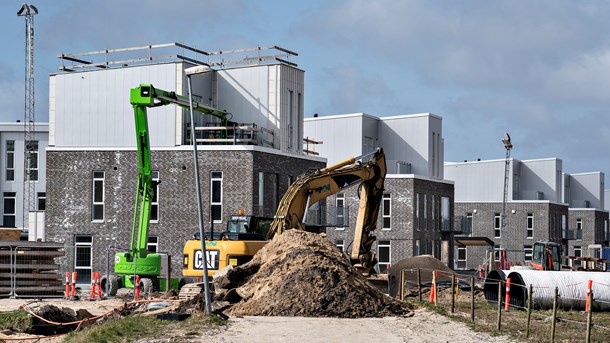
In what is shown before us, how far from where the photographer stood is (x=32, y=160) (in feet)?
201

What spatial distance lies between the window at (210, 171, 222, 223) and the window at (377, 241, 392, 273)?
1731cm

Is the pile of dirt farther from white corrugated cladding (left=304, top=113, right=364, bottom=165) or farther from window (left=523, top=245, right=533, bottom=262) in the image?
window (left=523, top=245, right=533, bottom=262)

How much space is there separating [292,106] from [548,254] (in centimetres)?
1471

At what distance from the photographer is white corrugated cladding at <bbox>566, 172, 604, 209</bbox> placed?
10281cm

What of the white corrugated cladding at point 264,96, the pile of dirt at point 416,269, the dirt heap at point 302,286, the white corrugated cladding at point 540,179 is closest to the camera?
the dirt heap at point 302,286

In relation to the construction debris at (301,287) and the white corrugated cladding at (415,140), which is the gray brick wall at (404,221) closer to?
the white corrugated cladding at (415,140)

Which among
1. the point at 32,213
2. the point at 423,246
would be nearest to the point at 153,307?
the point at 32,213

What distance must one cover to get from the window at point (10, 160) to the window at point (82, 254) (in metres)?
14.8

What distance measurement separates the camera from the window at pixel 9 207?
62188 mm

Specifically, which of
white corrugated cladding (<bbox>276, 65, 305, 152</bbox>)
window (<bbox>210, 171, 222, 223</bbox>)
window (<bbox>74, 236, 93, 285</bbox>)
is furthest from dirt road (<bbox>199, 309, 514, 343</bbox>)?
window (<bbox>74, 236, 93, 285</bbox>)

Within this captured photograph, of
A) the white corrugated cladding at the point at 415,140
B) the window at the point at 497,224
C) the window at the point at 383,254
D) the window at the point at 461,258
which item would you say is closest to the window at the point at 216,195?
the window at the point at 383,254

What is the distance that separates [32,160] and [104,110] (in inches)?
546

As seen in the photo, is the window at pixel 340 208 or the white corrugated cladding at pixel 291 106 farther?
the window at pixel 340 208

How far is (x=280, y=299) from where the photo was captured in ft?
87.6
